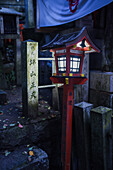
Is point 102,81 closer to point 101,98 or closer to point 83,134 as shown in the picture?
point 101,98

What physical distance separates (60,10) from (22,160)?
5.32 metres

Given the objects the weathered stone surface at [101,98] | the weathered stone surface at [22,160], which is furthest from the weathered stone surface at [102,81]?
A: the weathered stone surface at [22,160]

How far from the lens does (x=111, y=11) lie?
17.3 feet

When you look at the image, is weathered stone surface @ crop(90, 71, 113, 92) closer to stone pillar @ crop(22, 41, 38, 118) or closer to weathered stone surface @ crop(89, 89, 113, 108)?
weathered stone surface @ crop(89, 89, 113, 108)

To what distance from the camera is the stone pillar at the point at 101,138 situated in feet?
13.0

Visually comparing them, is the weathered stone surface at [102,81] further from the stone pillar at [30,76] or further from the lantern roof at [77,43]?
the stone pillar at [30,76]

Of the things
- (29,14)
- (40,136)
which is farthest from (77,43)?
(29,14)

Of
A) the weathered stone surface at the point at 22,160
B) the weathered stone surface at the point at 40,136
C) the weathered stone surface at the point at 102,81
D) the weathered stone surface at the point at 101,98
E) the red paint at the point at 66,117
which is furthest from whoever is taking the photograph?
the weathered stone surface at the point at 101,98

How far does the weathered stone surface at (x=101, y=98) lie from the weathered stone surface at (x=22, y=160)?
263cm

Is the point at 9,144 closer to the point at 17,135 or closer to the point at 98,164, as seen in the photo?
the point at 17,135

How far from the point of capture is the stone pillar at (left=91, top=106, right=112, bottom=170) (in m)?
3.97

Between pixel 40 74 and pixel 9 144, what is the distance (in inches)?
104

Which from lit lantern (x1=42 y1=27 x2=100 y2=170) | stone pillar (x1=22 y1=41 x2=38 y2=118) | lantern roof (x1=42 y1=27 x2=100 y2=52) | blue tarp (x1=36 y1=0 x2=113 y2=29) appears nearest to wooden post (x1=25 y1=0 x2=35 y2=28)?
blue tarp (x1=36 y1=0 x2=113 y2=29)

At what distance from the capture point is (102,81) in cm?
515
